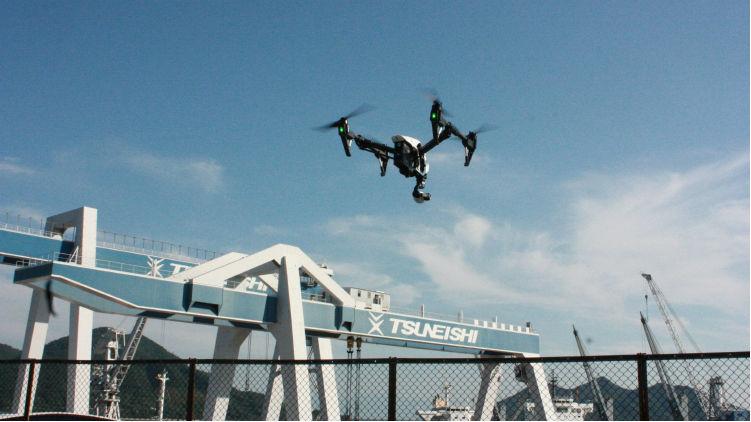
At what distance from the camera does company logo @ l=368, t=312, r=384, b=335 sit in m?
42.6

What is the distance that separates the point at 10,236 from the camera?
35062mm

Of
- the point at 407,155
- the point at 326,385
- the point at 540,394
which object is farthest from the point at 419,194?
the point at 540,394

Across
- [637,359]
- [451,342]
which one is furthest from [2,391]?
[637,359]

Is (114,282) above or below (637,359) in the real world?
above

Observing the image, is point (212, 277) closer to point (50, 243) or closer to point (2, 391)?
point (50, 243)

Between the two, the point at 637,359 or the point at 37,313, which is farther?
the point at 37,313

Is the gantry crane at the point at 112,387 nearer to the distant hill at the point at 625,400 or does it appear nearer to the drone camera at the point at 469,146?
the distant hill at the point at 625,400

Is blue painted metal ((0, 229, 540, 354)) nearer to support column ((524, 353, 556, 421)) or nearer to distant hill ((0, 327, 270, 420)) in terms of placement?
support column ((524, 353, 556, 421))

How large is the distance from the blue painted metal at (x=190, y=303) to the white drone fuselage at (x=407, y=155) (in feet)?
40.1

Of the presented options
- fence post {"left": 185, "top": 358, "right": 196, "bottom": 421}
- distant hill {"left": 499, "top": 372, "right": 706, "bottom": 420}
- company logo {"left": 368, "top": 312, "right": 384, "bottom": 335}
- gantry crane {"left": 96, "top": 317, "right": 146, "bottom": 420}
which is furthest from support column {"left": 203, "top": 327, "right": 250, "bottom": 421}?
fence post {"left": 185, "top": 358, "right": 196, "bottom": 421}

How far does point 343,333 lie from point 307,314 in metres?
2.77

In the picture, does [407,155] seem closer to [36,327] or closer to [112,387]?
[36,327]

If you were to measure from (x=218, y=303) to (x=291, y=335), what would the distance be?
4.29 meters

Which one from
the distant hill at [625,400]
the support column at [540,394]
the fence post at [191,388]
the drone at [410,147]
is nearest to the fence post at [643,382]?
the distant hill at [625,400]
